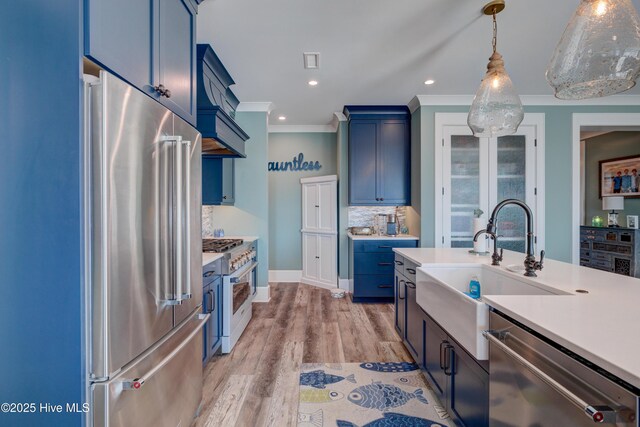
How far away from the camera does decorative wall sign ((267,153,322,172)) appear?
204 inches

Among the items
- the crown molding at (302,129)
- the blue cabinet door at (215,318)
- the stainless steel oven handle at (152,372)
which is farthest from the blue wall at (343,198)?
the stainless steel oven handle at (152,372)

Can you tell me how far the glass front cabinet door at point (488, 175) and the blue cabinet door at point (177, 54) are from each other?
3.09 m

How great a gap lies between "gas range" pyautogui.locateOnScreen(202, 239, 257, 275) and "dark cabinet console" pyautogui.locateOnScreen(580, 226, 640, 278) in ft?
18.3

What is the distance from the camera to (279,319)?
341 cm

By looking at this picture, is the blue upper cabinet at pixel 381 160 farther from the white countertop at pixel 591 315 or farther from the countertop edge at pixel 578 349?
the countertop edge at pixel 578 349

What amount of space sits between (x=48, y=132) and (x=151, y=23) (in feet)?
2.33

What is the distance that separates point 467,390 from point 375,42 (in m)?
2.59

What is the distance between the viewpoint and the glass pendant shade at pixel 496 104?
6.05 ft

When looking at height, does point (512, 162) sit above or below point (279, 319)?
above

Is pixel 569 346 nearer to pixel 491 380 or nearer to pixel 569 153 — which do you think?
pixel 491 380

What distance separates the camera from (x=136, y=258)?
1116 mm

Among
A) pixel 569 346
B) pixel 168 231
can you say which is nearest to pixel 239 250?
pixel 168 231

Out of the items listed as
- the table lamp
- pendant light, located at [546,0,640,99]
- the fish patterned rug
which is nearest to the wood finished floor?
the fish patterned rug

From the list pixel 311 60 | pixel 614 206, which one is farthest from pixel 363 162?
pixel 614 206
